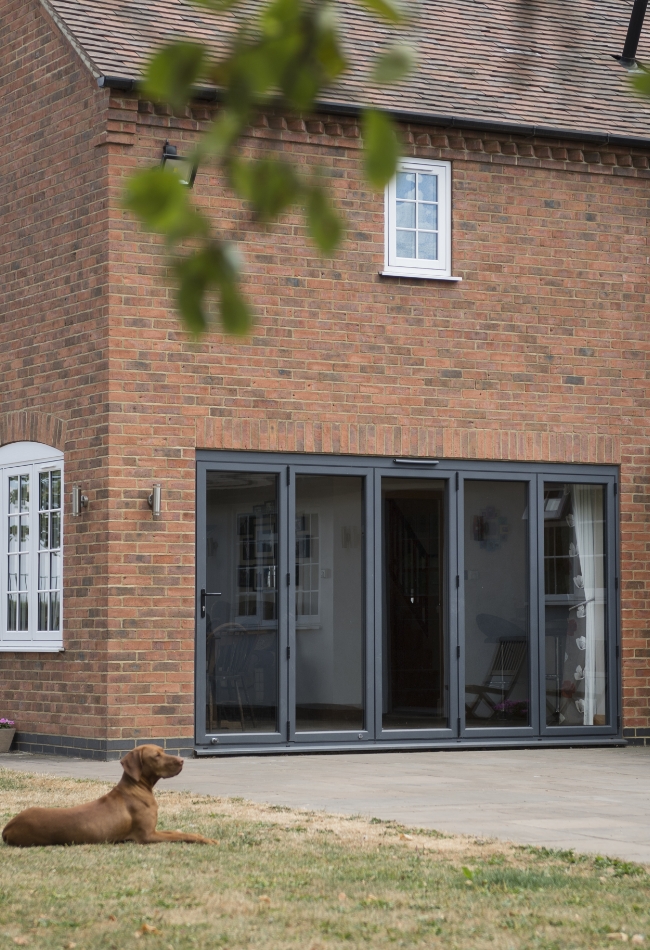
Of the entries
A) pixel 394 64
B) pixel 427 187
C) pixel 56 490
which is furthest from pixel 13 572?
pixel 394 64

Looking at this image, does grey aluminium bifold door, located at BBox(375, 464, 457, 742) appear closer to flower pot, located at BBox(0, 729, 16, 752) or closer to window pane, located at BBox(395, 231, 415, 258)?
window pane, located at BBox(395, 231, 415, 258)

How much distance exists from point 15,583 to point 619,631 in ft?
17.9

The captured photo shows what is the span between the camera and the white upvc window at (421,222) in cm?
1273

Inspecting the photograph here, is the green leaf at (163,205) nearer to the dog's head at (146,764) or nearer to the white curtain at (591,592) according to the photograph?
the dog's head at (146,764)

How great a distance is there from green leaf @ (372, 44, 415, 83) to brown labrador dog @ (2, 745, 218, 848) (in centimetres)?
524

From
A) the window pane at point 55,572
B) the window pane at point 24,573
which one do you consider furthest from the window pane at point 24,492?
the window pane at point 55,572

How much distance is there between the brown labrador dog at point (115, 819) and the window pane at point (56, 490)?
5936mm

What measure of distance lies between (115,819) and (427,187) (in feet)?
25.6

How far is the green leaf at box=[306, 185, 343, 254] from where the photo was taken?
1.74m

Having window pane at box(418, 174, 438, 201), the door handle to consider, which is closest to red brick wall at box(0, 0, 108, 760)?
the door handle

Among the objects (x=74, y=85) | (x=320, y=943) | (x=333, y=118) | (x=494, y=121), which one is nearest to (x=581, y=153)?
(x=494, y=121)

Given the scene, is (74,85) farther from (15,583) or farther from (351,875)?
(351,875)

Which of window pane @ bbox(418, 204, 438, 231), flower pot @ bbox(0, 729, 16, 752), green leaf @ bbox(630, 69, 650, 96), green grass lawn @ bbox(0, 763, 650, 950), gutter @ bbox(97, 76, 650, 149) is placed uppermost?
gutter @ bbox(97, 76, 650, 149)

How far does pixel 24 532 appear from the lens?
42.2ft
